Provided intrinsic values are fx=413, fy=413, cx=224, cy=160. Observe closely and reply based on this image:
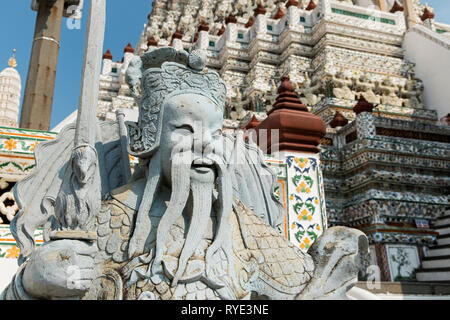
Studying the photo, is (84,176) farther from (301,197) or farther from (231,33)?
(231,33)

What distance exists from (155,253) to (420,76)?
41.8ft

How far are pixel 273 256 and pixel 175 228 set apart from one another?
0.45 meters

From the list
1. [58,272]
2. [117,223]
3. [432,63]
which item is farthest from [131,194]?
[432,63]

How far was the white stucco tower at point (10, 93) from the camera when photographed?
17.0 metres

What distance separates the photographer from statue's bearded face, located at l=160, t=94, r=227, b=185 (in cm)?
170

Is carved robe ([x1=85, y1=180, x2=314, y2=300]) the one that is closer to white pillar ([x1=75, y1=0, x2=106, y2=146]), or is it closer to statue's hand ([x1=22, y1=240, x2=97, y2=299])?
statue's hand ([x1=22, y1=240, x2=97, y2=299])

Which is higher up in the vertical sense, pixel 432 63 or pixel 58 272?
pixel 432 63

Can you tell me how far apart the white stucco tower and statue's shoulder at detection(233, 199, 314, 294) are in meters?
16.9

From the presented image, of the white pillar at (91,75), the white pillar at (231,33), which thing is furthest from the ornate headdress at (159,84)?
the white pillar at (231,33)

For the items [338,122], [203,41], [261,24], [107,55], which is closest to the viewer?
[338,122]

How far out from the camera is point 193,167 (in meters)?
1.71

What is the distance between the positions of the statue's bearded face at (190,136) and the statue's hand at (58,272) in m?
0.50

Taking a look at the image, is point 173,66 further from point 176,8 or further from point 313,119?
point 176,8
